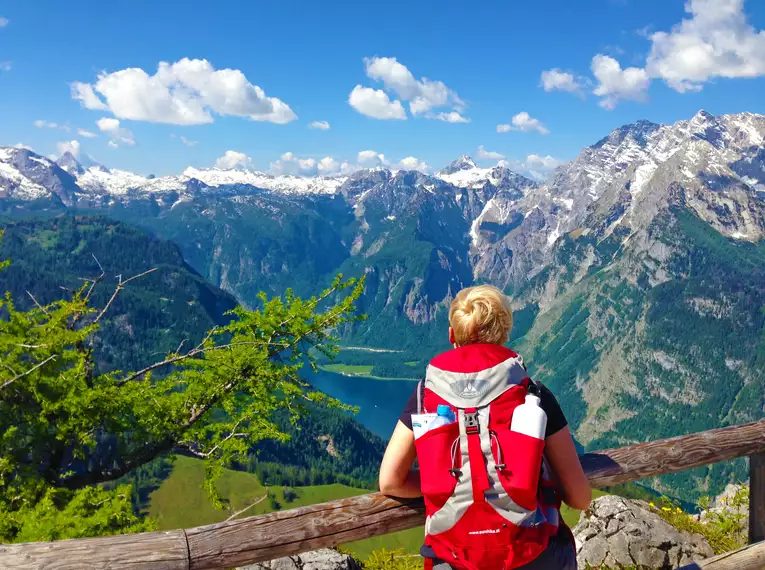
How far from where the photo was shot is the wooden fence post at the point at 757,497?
7219 mm

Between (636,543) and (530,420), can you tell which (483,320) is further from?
(636,543)

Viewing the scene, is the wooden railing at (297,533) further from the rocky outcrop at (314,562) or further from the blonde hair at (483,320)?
the rocky outcrop at (314,562)

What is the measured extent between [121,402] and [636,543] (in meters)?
11.5

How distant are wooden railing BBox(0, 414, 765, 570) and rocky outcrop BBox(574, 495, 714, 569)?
2.69 metres

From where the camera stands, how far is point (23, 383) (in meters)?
12.9

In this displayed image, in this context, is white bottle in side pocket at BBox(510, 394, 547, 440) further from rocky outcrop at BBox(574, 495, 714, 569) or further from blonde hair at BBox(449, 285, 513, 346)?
rocky outcrop at BBox(574, 495, 714, 569)

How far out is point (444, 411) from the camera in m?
4.40

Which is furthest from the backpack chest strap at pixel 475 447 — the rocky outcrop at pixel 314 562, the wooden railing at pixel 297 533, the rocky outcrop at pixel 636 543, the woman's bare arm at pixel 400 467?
the rocky outcrop at pixel 636 543

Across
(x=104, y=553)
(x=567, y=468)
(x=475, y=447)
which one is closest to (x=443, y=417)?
(x=475, y=447)

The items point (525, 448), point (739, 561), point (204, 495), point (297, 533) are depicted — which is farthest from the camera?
point (204, 495)

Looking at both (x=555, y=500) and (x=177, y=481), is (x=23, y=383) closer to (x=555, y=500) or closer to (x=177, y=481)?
(x=555, y=500)

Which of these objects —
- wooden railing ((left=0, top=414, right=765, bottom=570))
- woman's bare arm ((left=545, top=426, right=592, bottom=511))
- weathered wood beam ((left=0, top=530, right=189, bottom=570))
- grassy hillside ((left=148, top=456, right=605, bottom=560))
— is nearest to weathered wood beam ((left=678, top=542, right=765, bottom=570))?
wooden railing ((left=0, top=414, right=765, bottom=570))

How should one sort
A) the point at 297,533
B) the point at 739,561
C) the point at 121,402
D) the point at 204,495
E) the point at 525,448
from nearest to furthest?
the point at 525,448
the point at 297,533
the point at 739,561
the point at 121,402
the point at 204,495

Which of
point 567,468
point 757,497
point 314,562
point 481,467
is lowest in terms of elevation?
point 314,562
